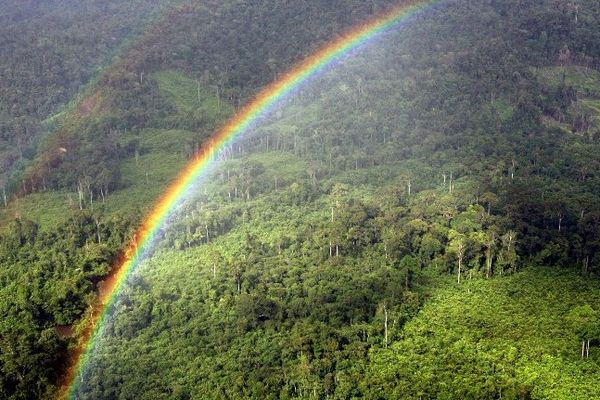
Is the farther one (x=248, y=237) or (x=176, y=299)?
(x=248, y=237)

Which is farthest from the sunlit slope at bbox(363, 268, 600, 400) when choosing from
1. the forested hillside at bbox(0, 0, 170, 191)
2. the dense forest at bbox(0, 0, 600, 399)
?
the forested hillside at bbox(0, 0, 170, 191)

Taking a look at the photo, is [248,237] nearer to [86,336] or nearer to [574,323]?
[86,336]

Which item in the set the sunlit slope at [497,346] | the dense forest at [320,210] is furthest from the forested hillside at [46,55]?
the sunlit slope at [497,346]

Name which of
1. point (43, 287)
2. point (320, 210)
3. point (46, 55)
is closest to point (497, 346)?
point (320, 210)

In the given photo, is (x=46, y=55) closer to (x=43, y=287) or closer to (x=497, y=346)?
(x=43, y=287)

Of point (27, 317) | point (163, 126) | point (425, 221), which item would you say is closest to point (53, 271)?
point (27, 317)

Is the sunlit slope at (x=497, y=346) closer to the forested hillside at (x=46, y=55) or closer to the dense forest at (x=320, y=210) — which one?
the dense forest at (x=320, y=210)
